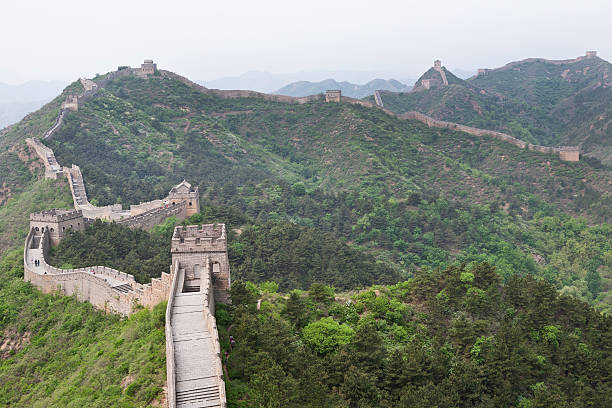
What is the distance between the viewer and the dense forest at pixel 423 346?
19703 millimetres

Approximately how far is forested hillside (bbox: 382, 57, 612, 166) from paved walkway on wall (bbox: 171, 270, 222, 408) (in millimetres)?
94941

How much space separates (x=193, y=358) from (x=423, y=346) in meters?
14.1

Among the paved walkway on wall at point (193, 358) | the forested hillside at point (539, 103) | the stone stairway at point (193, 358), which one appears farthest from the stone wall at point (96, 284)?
the forested hillside at point (539, 103)

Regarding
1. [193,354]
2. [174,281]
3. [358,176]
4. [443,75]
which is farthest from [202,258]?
[443,75]

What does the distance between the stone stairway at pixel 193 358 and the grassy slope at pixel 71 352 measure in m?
1.06

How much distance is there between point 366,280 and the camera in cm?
4284

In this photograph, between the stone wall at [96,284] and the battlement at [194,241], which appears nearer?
the battlement at [194,241]

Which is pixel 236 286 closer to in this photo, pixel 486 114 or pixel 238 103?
Answer: pixel 238 103

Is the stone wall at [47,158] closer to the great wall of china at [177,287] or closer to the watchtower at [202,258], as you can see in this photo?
the great wall of china at [177,287]

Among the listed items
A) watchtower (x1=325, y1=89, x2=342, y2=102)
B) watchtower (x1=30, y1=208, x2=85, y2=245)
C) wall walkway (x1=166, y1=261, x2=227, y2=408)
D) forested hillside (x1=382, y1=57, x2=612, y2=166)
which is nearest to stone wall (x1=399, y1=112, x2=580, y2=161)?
watchtower (x1=325, y1=89, x2=342, y2=102)

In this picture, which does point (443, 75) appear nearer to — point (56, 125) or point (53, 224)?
point (56, 125)

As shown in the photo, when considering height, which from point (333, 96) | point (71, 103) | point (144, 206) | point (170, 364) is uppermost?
point (71, 103)

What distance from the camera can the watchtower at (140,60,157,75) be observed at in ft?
336

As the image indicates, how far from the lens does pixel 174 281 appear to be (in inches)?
842
